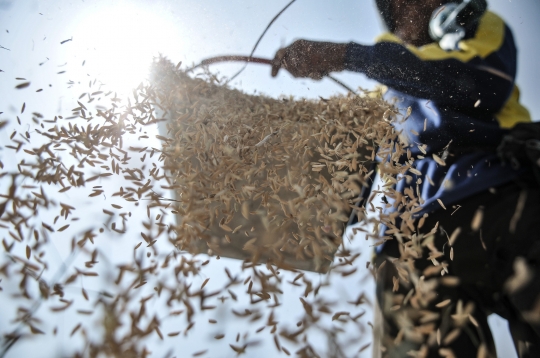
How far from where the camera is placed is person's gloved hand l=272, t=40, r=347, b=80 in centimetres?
72

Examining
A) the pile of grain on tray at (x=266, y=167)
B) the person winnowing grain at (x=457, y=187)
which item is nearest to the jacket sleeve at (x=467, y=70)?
the person winnowing grain at (x=457, y=187)

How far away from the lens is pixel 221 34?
0.74 meters

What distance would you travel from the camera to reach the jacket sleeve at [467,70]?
600mm

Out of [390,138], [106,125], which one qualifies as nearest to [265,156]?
[390,138]

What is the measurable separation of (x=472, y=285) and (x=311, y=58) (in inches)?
23.8

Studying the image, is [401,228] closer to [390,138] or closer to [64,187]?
[390,138]

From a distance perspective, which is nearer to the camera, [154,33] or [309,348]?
[309,348]

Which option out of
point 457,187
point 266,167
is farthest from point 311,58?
point 457,187

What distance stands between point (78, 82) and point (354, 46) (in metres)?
0.67

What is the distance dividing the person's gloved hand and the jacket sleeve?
0.12 metres

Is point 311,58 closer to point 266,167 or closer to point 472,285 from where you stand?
point 266,167

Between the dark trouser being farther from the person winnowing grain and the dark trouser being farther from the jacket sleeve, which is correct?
the jacket sleeve

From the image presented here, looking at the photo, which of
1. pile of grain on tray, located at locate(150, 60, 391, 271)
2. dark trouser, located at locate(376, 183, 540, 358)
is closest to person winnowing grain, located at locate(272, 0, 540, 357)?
dark trouser, located at locate(376, 183, 540, 358)

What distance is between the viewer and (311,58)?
0.74 m
